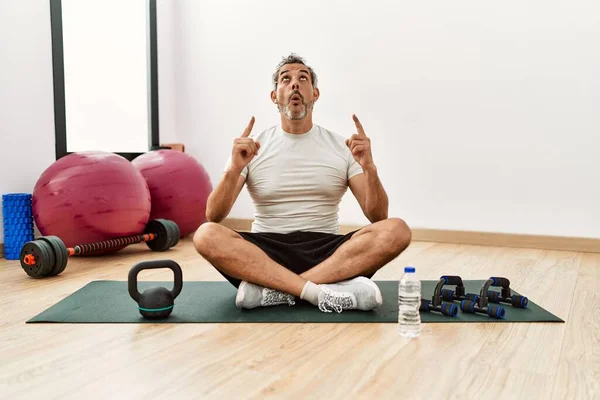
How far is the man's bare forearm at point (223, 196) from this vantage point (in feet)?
7.66

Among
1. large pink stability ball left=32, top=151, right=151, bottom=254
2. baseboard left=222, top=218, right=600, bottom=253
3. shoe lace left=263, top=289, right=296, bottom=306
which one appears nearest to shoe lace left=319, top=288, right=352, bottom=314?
shoe lace left=263, top=289, right=296, bottom=306

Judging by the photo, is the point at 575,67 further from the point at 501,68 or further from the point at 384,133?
the point at 384,133

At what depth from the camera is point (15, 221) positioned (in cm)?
347

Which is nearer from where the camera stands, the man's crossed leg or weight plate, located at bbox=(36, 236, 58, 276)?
the man's crossed leg

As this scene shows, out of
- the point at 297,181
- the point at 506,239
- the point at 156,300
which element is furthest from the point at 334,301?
the point at 506,239

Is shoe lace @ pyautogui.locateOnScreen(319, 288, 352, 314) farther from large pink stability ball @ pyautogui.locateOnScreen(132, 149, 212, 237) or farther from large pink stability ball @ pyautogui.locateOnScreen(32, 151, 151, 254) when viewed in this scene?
large pink stability ball @ pyautogui.locateOnScreen(132, 149, 212, 237)

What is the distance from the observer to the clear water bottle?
1991mm

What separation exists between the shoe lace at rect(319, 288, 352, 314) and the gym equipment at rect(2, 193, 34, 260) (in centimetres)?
211

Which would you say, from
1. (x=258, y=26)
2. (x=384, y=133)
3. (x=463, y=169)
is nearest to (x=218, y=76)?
(x=258, y=26)

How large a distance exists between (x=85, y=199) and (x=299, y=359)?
81.2 inches

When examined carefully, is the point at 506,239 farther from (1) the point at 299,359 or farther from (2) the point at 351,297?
(1) the point at 299,359

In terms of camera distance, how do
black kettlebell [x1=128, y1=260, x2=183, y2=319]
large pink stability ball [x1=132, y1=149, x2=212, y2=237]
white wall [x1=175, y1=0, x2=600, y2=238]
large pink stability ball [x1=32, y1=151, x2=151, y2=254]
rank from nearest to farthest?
black kettlebell [x1=128, y1=260, x2=183, y2=319]
large pink stability ball [x1=32, y1=151, x2=151, y2=254]
white wall [x1=175, y1=0, x2=600, y2=238]
large pink stability ball [x1=132, y1=149, x2=212, y2=237]

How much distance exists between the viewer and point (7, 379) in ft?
5.19

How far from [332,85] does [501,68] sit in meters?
1.22
